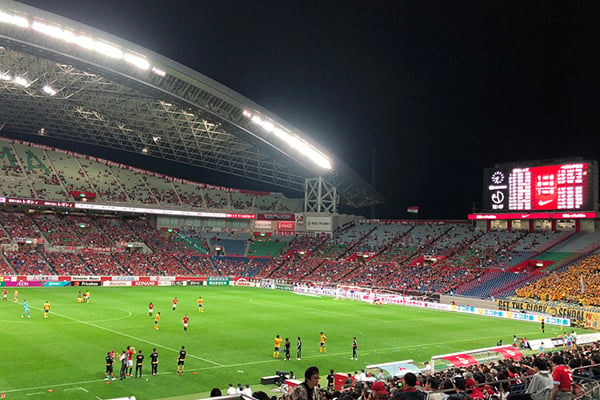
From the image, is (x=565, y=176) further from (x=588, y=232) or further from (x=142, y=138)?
(x=142, y=138)

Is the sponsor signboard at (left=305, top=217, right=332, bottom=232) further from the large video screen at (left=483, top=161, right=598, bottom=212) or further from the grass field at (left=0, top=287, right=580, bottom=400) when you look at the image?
the large video screen at (left=483, top=161, right=598, bottom=212)

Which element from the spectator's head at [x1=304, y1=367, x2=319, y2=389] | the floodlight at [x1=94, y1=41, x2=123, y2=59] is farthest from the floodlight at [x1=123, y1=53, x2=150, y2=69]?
the spectator's head at [x1=304, y1=367, x2=319, y2=389]

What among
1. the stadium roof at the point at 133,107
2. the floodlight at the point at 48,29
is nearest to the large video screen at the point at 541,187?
the stadium roof at the point at 133,107

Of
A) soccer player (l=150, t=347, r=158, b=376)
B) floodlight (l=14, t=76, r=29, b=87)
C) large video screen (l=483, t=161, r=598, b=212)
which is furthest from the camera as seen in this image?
large video screen (l=483, t=161, r=598, b=212)

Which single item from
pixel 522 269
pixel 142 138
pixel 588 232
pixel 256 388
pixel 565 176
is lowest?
pixel 256 388

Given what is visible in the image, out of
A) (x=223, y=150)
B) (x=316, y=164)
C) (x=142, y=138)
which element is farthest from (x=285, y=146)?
(x=142, y=138)

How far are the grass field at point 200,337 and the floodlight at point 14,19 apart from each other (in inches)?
853

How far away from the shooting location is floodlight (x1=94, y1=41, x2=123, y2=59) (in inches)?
1767

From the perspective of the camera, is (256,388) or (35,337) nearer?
(256,388)

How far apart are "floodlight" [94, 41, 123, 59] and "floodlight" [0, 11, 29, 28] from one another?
18.3 ft

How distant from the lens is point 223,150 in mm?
77562

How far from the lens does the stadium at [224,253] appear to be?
2914 cm

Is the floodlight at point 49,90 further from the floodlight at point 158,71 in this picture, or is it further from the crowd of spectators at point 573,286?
the crowd of spectators at point 573,286

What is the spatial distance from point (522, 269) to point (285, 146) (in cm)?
3209
